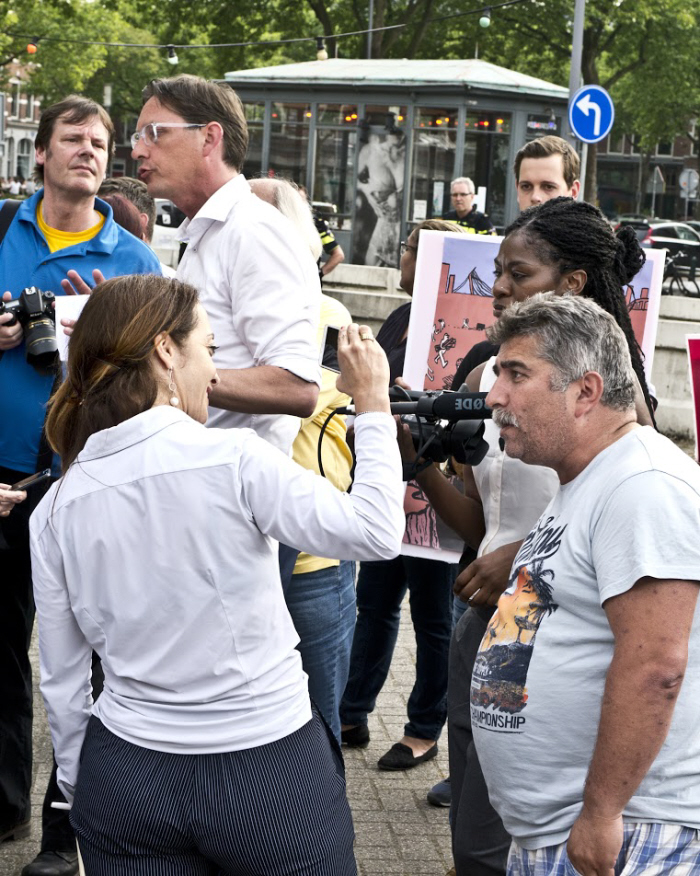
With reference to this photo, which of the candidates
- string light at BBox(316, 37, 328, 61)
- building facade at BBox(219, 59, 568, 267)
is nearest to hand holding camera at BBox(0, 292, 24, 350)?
building facade at BBox(219, 59, 568, 267)

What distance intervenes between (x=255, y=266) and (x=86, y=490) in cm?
105

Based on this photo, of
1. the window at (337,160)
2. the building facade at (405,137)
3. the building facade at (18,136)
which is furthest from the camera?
the building facade at (18,136)

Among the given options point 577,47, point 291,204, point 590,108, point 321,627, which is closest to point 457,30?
point 577,47

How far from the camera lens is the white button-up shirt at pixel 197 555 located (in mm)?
2066

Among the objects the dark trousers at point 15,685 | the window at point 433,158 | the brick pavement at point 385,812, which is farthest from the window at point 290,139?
the dark trousers at point 15,685

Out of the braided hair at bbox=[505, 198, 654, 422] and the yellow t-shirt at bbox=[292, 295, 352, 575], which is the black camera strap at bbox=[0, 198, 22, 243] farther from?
the braided hair at bbox=[505, 198, 654, 422]

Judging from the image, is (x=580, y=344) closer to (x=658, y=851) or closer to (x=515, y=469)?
(x=515, y=469)

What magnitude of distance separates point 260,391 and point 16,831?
190cm

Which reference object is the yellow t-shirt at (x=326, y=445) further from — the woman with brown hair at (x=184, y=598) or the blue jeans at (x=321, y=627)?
the woman with brown hair at (x=184, y=598)

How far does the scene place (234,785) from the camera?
6.77 ft

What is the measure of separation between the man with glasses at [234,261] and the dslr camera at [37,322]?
0.42m

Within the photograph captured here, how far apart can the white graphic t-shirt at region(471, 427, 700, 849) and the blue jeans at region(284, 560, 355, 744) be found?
123cm

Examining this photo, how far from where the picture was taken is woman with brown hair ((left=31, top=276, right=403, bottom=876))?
81.2 inches

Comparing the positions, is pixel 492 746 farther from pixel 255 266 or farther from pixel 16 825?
pixel 16 825
